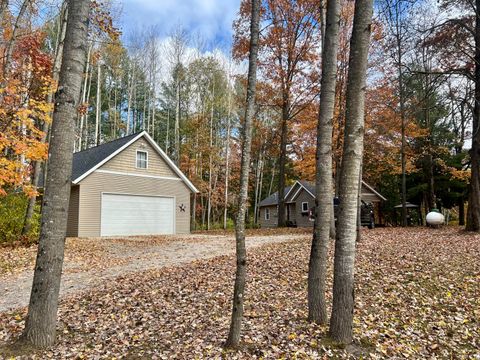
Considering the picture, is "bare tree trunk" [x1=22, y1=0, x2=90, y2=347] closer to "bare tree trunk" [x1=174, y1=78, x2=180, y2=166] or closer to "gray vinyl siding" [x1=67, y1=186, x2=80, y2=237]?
"gray vinyl siding" [x1=67, y1=186, x2=80, y2=237]

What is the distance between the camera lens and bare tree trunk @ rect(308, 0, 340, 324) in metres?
3.88

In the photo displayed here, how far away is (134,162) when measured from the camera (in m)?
15.9

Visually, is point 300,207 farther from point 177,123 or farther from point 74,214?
point 74,214

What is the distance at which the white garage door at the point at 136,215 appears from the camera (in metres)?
14.8

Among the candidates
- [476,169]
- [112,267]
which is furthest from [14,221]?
[476,169]

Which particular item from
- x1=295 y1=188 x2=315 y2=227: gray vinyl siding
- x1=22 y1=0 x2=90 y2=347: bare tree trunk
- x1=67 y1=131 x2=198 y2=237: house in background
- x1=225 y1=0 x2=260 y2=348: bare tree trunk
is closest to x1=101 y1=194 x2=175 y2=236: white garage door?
x1=67 y1=131 x2=198 y2=237: house in background

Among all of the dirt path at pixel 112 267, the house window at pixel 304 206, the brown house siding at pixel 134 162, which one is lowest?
the dirt path at pixel 112 267

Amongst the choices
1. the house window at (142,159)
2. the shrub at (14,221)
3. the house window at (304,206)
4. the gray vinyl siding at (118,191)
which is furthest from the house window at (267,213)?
the shrub at (14,221)

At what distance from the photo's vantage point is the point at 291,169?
3089 centimetres

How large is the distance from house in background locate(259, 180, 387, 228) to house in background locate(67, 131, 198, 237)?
1050 centimetres

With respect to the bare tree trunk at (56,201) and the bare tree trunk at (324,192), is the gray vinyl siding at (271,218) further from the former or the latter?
the bare tree trunk at (56,201)

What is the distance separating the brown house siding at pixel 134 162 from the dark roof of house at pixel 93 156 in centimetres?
37

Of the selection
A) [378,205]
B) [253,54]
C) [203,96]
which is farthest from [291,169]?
[253,54]

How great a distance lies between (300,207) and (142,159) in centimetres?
1398
